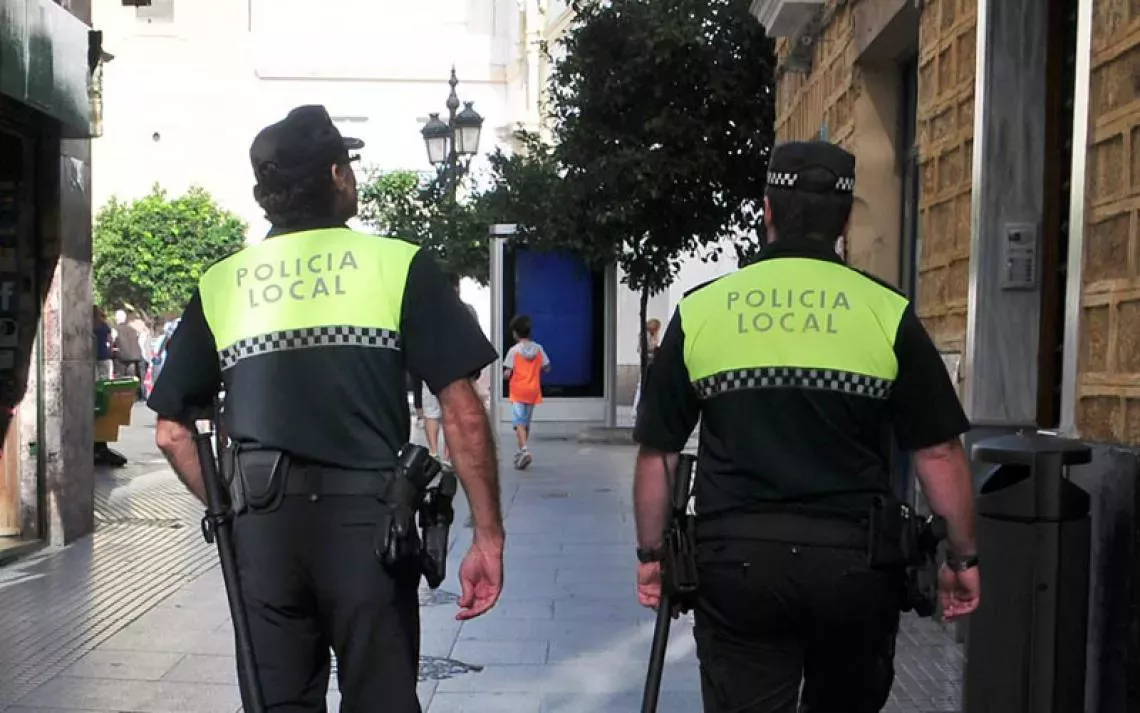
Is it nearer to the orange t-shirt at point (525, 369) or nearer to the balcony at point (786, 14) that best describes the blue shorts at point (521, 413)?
the orange t-shirt at point (525, 369)

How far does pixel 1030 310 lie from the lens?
634 centimetres

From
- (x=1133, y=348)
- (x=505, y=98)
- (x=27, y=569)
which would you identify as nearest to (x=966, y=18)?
(x=1133, y=348)

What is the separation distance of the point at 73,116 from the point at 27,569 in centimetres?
294

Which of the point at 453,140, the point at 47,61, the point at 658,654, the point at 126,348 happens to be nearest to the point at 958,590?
the point at 658,654

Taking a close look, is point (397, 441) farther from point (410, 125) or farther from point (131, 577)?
point (410, 125)

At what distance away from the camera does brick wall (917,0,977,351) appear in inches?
269

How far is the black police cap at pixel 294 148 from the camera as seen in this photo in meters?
3.23

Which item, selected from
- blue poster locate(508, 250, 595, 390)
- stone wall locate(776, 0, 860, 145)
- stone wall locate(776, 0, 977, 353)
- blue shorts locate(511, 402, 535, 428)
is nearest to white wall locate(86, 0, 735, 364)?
blue poster locate(508, 250, 595, 390)

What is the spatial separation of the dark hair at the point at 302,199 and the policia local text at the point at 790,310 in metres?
1.02

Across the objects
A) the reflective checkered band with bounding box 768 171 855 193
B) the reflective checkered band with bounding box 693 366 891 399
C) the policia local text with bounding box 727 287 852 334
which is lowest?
the reflective checkered band with bounding box 693 366 891 399

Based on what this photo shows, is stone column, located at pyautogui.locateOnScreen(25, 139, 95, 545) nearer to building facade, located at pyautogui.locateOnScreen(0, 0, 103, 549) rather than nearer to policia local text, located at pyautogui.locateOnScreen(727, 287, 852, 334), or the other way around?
building facade, located at pyautogui.locateOnScreen(0, 0, 103, 549)

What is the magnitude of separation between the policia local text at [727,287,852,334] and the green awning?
590 cm

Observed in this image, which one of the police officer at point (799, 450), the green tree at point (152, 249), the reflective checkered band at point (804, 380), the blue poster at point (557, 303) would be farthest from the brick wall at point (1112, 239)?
the green tree at point (152, 249)

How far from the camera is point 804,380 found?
3.08 m
